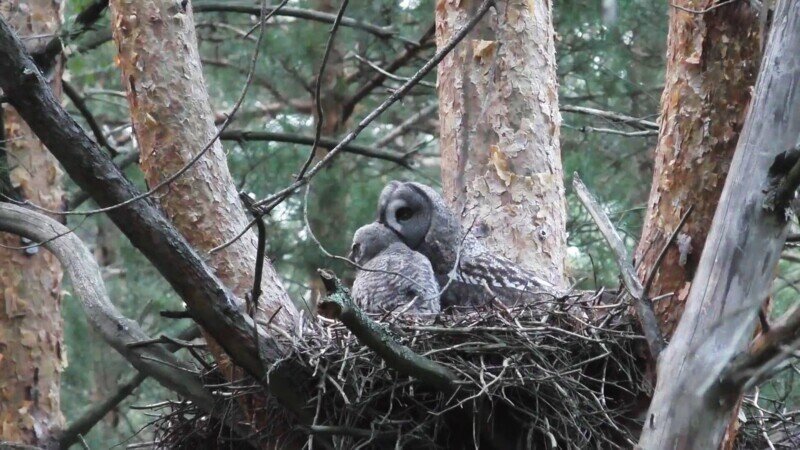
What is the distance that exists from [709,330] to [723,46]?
1.12 metres

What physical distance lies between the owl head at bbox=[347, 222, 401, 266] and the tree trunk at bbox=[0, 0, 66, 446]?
1903 mm

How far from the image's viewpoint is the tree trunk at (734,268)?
2758 millimetres

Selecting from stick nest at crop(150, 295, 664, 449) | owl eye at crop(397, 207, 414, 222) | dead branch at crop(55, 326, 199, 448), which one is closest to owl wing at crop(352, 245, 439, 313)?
owl eye at crop(397, 207, 414, 222)

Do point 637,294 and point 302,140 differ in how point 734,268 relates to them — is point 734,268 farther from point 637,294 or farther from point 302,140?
point 302,140

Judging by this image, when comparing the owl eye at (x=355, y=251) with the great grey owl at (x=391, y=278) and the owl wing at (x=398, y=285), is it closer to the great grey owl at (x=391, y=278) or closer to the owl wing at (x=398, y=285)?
the great grey owl at (x=391, y=278)

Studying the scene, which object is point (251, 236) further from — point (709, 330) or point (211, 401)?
point (709, 330)

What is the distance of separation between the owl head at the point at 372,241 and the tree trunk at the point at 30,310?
1.90 m

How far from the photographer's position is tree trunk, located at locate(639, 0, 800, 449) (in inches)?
109

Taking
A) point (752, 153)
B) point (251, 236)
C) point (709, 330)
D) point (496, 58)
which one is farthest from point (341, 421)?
point (496, 58)

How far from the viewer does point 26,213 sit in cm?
395

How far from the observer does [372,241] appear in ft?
15.5

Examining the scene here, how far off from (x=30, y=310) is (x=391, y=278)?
2.47 metres

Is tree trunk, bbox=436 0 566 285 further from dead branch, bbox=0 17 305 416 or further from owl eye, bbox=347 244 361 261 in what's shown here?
dead branch, bbox=0 17 305 416

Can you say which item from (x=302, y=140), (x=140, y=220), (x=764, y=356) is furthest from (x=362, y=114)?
(x=764, y=356)
